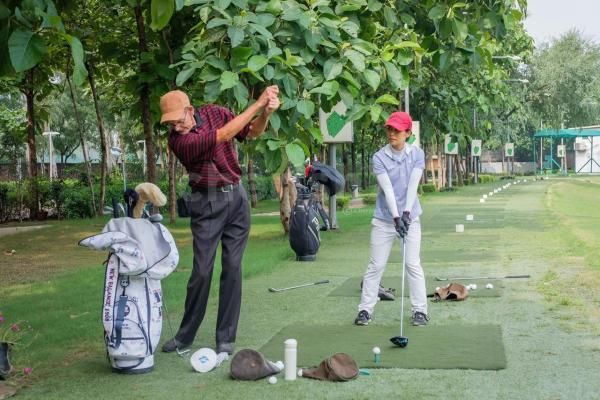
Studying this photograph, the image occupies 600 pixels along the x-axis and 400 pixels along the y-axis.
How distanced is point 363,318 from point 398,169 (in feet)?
4.57

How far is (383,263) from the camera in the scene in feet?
29.1

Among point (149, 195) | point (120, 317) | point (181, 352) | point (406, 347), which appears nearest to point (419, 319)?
point (406, 347)

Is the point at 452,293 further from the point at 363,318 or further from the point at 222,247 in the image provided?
the point at 222,247

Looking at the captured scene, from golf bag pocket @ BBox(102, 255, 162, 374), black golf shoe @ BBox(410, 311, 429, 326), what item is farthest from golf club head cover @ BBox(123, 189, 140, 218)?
black golf shoe @ BBox(410, 311, 429, 326)

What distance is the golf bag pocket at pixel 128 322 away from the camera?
22.1 feet

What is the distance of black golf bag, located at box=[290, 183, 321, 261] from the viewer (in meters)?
14.8

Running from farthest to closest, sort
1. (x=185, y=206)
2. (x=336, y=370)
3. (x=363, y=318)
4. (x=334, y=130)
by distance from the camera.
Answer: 1. (x=334, y=130)
2. (x=363, y=318)
3. (x=185, y=206)
4. (x=336, y=370)

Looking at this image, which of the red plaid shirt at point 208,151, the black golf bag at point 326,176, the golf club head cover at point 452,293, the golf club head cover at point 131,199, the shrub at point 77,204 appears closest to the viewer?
the red plaid shirt at point 208,151

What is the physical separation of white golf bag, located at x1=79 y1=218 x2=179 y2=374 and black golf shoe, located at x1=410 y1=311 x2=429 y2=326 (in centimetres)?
264

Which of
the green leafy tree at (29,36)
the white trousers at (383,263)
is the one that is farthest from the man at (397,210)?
the green leafy tree at (29,36)

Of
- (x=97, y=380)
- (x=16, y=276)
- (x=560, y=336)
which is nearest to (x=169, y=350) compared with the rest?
(x=97, y=380)

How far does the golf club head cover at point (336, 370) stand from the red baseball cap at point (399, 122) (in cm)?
265

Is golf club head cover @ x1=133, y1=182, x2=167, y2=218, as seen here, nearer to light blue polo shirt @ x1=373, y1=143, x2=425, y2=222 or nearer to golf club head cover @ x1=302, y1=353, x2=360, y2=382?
golf club head cover @ x1=302, y1=353, x2=360, y2=382

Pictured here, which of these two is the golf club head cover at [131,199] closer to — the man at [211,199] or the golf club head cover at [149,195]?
the golf club head cover at [149,195]
